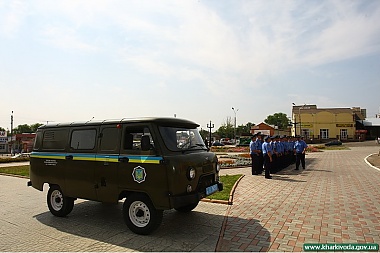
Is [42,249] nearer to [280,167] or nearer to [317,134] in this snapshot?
[280,167]

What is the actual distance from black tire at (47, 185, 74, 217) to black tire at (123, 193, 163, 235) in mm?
2007

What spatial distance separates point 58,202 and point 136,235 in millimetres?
2763

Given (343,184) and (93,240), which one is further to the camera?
(343,184)

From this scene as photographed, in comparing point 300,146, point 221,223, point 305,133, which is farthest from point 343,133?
point 221,223

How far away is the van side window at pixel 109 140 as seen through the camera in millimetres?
6152

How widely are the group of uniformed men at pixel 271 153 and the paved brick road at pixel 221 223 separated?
3.08 m

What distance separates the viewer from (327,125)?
63656mm

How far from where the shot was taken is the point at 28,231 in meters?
6.03

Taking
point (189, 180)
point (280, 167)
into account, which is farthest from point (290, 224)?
point (280, 167)

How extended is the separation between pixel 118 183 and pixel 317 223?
421 centimetres

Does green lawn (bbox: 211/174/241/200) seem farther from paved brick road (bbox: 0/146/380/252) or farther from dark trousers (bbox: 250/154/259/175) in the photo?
dark trousers (bbox: 250/154/259/175)

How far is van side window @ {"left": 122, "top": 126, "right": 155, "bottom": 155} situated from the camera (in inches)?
220

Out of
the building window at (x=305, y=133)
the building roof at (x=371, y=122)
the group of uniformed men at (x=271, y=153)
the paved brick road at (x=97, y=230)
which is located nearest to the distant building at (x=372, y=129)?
the building roof at (x=371, y=122)

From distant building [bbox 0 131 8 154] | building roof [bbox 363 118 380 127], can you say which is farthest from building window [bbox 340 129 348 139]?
distant building [bbox 0 131 8 154]
